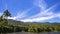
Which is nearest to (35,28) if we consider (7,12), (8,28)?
(8,28)

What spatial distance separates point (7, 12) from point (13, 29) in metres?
11.0

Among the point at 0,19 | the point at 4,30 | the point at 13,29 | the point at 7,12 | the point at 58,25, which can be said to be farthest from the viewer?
the point at 58,25

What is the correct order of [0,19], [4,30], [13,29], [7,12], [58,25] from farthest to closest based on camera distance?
[58,25] → [7,12] → [0,19] → [13,29] → [4,30]

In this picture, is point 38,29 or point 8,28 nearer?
point 8,28

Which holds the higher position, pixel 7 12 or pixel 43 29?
pixel 7 12

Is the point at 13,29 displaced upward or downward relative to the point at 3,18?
downward

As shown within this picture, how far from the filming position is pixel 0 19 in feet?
180

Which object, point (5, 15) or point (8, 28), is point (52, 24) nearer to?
point (5, 15)

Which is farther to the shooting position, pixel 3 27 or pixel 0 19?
pixel 0 19

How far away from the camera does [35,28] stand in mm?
52469

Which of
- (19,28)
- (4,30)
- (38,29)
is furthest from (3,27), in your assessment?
(38,29)

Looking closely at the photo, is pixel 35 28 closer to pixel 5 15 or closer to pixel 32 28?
pixel 32 28

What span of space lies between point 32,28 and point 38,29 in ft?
6.14

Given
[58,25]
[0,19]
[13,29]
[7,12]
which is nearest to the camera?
[13,29]
